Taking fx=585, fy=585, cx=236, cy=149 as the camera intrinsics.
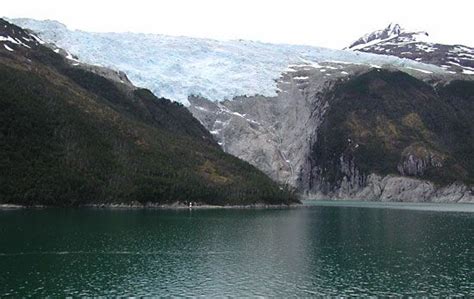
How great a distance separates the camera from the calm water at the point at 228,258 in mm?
59469

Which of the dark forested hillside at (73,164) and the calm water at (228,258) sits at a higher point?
the dark forested hillside at (73,164)

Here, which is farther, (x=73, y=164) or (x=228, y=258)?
(x=73, y=164)

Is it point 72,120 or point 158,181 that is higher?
point 72,120

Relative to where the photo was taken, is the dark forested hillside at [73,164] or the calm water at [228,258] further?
the dark forested hillside at [73,164]

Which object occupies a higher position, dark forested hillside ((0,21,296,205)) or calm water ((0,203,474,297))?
dark forested hillside ((0,21,296,205))

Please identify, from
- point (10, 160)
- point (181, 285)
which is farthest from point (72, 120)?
point (181, 285)

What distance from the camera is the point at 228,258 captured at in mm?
77938

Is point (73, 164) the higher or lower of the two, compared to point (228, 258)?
higher

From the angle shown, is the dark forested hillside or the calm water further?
the dark forested hillside

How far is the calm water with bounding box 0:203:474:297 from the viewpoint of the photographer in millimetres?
59469

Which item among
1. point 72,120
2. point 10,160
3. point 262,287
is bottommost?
point 262,287

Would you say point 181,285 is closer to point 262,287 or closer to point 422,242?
point 262,287

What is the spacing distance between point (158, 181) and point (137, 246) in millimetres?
94210

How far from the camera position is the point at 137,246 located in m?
87.1
